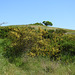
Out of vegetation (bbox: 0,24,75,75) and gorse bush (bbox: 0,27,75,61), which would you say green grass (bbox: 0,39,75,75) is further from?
gorse bush (bbox: 0,27,75,61)

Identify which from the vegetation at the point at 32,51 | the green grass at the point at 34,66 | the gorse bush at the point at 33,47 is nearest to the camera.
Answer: the green grass at the point at 34,66

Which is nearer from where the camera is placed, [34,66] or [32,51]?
[34,66]

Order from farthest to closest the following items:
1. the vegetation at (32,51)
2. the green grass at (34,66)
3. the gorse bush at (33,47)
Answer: the gorse bush at (33,47), the vegetation at (32,51), the green grass at (34,66)

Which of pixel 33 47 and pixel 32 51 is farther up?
pixel 33 47

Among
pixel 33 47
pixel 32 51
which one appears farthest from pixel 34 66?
pixel 33 47

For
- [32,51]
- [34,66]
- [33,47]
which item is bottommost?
[34,66]

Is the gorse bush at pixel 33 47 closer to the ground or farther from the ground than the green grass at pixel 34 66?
farther from the ground

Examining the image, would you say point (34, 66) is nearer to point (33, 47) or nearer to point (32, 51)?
point (32, 51)

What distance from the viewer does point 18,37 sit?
1014 centimetres

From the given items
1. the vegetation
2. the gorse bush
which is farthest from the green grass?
the gorse bush

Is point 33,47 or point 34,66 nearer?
point 34,66

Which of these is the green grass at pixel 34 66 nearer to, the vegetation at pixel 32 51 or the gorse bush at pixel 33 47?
the vegetation at pixel 32 51

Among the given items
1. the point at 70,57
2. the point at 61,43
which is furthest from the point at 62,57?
the point at 61,43

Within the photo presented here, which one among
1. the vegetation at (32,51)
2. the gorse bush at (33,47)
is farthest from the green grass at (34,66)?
the gorse bush at (33,47)
